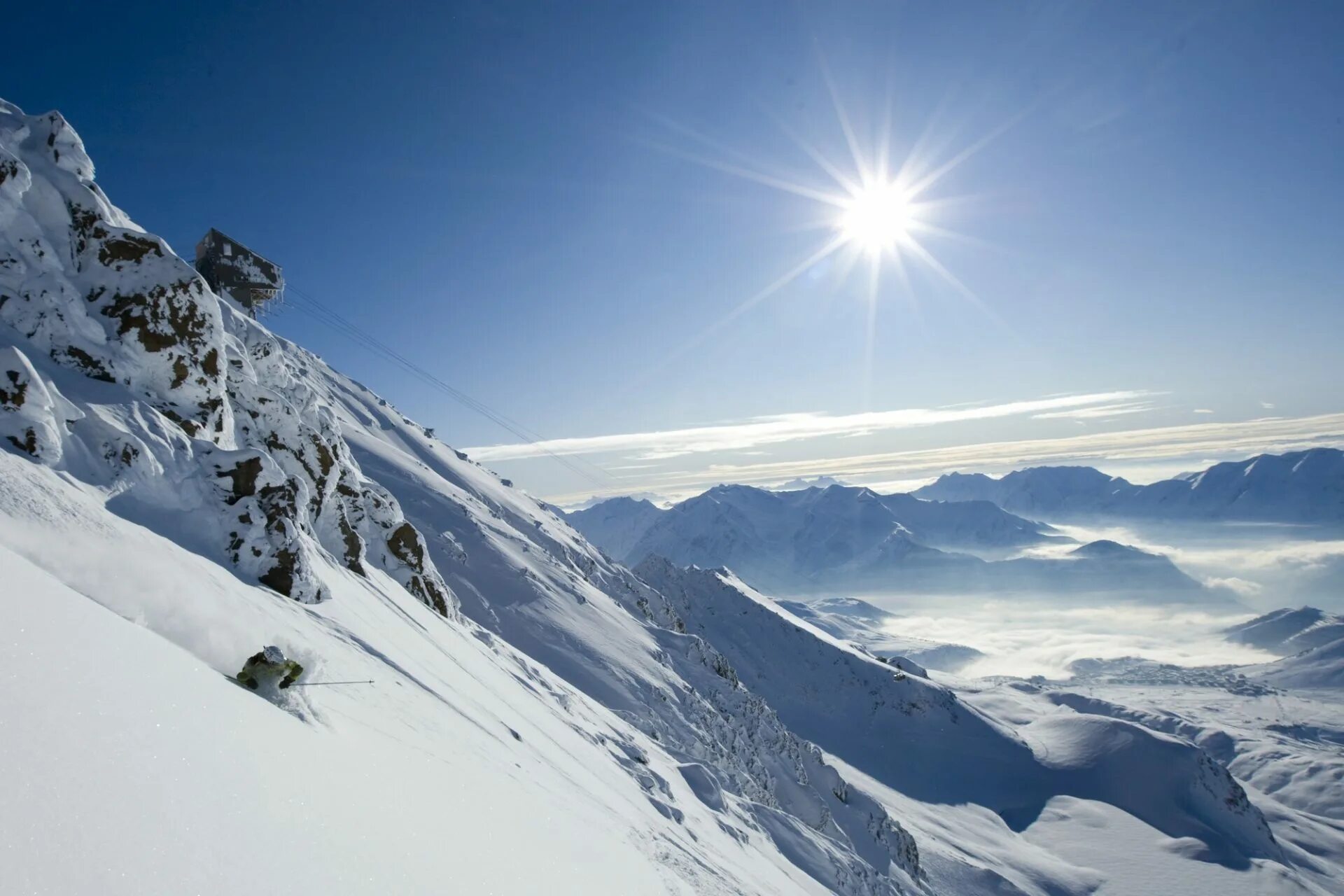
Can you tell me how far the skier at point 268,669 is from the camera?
8.88 meters

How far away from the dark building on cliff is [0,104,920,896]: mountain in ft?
45.2

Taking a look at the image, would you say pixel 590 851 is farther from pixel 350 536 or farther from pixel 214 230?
pixel 214 230

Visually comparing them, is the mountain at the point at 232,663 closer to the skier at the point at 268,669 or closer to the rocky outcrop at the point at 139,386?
the rocky outcrop at the point at 139,386

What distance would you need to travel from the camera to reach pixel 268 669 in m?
8.99

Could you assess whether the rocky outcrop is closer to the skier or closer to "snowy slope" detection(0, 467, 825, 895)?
"snowy slope" detection(0, 467, 825, 895)

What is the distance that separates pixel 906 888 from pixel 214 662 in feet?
186

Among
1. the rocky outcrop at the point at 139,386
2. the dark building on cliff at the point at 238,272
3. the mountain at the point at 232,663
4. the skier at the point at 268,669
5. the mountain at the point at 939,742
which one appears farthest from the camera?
the mountain at the point at 939,742

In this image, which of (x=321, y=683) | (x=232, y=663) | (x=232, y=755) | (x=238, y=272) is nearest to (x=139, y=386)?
(x=232, y=663)

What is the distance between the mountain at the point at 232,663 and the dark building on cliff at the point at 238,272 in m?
13.8

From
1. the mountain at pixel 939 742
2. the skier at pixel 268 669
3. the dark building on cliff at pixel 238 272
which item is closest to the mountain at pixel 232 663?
the skier at pixel 268 669

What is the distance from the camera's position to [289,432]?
981 inches

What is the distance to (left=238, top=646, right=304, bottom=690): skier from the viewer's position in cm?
888

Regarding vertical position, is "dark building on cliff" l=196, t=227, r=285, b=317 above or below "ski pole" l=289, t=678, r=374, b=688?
above

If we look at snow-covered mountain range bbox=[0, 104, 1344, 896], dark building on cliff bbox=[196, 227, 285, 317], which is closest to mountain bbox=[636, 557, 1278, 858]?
snow-covered mountain range bbox=[0, 104, 1344, 896]
